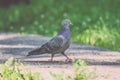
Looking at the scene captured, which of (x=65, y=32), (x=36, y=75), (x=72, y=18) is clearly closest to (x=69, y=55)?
(x=65, y=32)

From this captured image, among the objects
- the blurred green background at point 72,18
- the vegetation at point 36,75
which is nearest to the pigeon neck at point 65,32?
the vegetation at point 36,75

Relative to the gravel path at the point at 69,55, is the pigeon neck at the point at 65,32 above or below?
above

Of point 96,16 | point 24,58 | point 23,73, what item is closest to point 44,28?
point 96,16

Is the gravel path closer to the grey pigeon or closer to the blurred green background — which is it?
the grey pigeon

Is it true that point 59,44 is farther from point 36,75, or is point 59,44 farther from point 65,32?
point 36,75

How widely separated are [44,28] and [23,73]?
11063 mm

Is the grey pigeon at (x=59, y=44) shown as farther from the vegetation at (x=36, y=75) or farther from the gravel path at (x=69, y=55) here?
the vegetation at (x=36, y=75)

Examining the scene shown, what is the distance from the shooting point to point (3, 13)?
23625 mm

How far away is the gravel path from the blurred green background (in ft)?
4.58

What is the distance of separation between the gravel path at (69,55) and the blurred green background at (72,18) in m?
1.39

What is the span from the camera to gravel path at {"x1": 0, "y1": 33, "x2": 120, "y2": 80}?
8.81m

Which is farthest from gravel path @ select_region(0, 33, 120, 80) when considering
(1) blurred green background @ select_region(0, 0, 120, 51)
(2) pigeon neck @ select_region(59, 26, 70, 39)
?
(1) blurred green background @ select_region(0, 0, 120, 51)

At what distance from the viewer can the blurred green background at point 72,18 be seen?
14.7m

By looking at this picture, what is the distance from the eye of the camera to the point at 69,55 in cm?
1109
